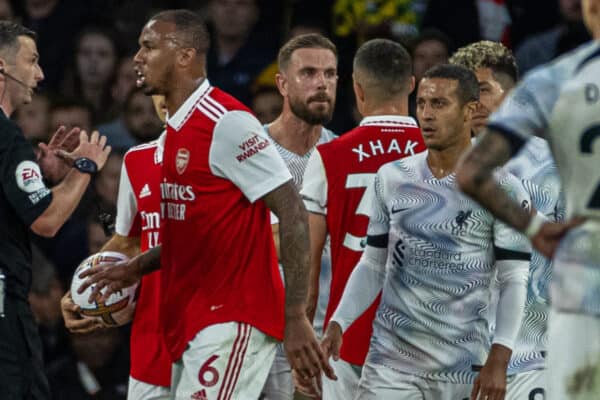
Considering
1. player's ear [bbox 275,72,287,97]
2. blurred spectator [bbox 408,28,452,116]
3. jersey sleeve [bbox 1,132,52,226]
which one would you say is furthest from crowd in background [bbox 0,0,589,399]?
jersey sleeve [bbox 1,132,52,226]

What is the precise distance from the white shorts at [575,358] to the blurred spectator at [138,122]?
21.6 feet

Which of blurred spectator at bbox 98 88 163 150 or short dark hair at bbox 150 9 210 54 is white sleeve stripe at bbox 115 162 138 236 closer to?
short dark hair at bbox 150 9 210 54

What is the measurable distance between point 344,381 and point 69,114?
14.8 feet

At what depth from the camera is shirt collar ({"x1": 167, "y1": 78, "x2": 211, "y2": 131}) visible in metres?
5.81

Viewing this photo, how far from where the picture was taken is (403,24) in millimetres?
10930

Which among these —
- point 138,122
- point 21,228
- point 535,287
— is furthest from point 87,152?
point 138,122

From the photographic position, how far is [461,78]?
6.48 m

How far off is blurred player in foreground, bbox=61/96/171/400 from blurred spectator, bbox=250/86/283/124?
325cm

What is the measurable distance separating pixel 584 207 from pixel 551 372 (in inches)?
21.0

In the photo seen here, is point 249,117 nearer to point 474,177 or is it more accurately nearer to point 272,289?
point 272,289

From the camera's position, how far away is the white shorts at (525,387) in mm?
6504

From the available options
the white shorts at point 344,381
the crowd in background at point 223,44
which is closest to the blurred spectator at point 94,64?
the crowd in background at point 223,44

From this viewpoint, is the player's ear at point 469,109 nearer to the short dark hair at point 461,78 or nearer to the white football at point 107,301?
the short dark hair at point 461,78

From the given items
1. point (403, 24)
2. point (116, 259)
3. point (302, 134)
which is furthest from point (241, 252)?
point (403, 24)
